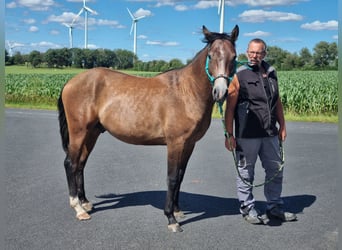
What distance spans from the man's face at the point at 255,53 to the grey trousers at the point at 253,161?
3.02 feet

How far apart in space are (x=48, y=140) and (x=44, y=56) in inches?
1291

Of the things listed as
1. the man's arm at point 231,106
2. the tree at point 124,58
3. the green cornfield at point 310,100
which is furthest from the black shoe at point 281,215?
the tree at point 124,58

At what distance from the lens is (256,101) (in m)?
4.42

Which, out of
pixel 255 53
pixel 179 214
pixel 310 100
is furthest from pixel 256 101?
pixel 310 100

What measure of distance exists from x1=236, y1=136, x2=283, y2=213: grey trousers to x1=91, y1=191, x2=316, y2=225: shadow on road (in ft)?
1.37

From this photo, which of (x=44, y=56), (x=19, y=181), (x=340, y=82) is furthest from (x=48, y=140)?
(x=44, y=56)

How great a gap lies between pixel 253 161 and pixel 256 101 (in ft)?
2.42

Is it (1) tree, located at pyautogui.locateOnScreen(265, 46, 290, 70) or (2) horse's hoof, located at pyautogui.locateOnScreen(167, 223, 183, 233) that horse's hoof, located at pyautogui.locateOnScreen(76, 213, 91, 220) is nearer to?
(2) horse's hoof, located at pyautogui.locateOnScreen(167, 223, 183, 233)

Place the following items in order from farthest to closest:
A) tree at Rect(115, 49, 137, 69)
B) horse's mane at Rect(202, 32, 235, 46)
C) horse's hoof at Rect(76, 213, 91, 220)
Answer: tree at Rect(115, 49, 137, 69) < horse's hoof at Rect(76, 213, 91, 220) < horse's mane at Rect(202, 32, 235, 46)

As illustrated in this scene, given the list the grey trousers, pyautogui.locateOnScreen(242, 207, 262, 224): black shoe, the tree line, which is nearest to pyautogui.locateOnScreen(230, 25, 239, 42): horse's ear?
the grey trousers

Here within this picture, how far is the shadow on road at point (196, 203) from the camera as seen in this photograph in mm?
5012

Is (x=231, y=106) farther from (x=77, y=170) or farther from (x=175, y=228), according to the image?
(x=77, y=170)

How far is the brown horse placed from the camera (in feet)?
13.4

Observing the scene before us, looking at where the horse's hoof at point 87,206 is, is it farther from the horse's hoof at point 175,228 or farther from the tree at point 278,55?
the tree at point 278,55
